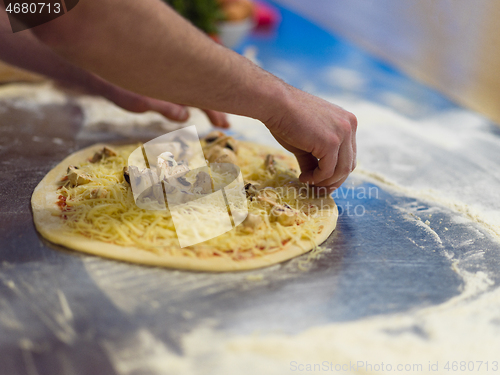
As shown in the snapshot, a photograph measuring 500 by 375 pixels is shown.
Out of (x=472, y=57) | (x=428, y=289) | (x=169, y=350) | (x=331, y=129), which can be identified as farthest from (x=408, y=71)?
(x=169, y=350)

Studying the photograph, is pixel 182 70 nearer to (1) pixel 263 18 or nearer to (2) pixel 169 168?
(2) pixel 169 168

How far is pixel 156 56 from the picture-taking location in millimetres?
1210

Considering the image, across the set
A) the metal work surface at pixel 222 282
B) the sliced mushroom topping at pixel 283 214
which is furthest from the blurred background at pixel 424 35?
the sliced mushroom topping at pixel 283 214

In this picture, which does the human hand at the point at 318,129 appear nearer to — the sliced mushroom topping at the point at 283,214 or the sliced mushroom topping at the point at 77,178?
the sliced mushroom topping at the point at 283,214

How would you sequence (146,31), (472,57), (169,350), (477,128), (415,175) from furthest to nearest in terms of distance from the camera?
1. (472,57)
2. (477,128)
3. (415,175)
4. (146,31)
5. (169,350)

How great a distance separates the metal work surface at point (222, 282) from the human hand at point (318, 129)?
0.93ft

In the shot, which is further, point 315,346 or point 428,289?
point 428,289

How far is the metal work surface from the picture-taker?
105cm

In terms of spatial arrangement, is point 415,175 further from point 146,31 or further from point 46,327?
point 46,327

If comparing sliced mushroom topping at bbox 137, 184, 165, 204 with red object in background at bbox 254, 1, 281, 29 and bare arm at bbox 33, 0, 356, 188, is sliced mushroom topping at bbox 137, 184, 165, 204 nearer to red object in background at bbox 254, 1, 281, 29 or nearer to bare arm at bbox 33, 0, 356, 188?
bare arm at bbox 33, 0, 356, 188

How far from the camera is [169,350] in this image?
1.04m

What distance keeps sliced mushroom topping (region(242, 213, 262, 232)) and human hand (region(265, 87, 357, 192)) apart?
1.06 ft

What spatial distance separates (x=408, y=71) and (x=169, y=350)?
376 cm

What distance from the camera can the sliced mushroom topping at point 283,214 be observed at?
5.02ft
